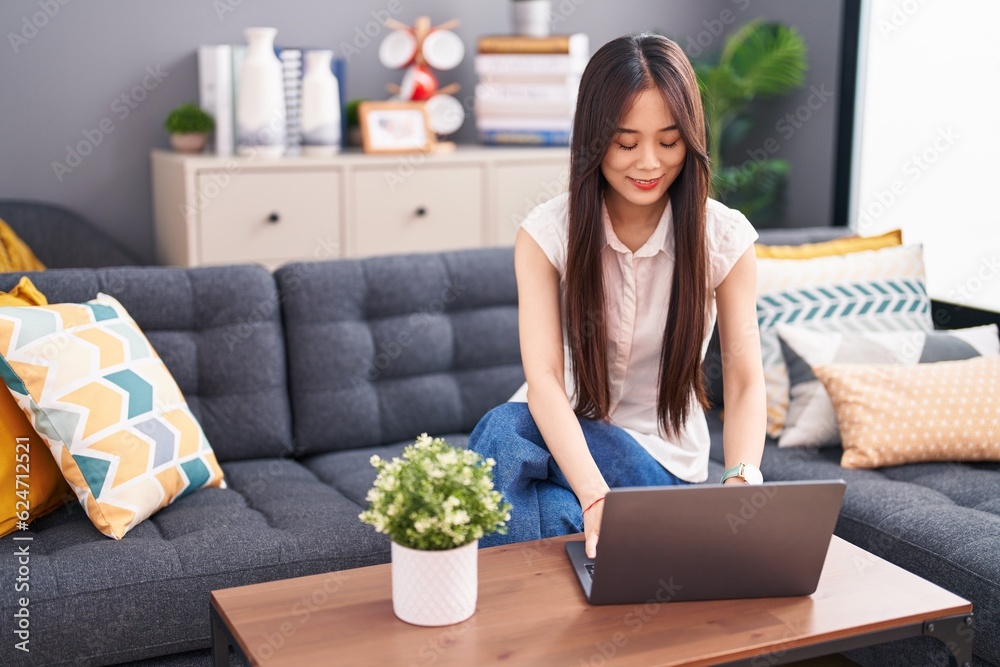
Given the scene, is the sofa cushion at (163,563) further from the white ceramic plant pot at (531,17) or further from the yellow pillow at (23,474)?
the white ceramic plant pot at (531,17)

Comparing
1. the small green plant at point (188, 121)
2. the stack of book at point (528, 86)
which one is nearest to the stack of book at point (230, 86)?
the small green plant at point (188, 121)

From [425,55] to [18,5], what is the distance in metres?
1.25

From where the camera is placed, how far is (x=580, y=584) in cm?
147

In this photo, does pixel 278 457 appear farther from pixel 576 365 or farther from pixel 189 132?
pixel 189 132

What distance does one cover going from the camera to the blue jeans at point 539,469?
173 centimetres

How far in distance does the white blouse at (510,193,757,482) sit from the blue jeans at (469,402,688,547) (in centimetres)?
6

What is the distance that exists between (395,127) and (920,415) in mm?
1925

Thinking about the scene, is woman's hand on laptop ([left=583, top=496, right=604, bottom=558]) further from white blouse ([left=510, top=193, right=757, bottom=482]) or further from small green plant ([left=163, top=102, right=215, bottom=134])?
small green plant ([left=163, top=102, right=215, bottom=134])

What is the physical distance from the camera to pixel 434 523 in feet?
4.18

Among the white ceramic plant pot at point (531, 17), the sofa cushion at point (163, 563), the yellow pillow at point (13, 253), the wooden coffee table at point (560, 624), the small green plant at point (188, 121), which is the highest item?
the white ceramic plant pot at point (531, 17)

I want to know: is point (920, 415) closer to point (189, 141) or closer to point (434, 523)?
point (434, 523)

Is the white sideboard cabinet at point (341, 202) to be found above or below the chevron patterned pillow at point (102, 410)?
above

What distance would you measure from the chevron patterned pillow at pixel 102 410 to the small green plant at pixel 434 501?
0.76m

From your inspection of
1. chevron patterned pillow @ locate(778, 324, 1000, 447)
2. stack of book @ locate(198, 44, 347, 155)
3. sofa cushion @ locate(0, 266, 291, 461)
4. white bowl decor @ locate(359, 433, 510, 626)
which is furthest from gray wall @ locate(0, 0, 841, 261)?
white bowl decor @ locate(359, 433, 510, 626)
